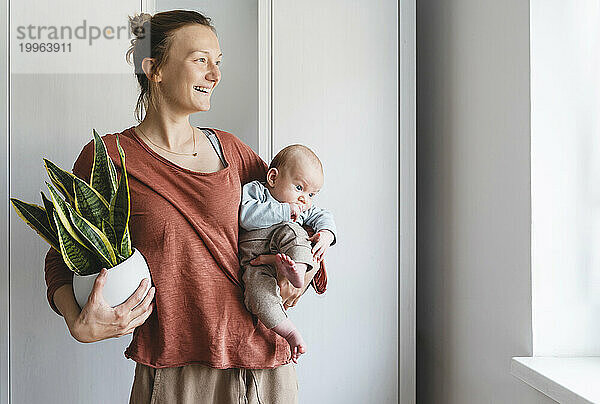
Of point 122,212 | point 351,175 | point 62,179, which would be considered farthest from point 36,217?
point 351,175

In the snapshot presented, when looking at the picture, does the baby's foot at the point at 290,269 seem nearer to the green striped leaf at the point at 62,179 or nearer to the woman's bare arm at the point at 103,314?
the woman's bare arm at the point at 103,314

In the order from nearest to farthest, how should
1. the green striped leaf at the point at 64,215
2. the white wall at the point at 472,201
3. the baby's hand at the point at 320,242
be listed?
1. the green striped leaf at the point at 64,215
2. the baby's hand at the point at 320,242
3. the white wall at the point at 472,201

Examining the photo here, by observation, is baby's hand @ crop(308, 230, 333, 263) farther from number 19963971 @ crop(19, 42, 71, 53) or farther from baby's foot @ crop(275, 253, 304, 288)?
number 19963971 @ crop(19, 42, 71, 53)

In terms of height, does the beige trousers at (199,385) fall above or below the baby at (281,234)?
below

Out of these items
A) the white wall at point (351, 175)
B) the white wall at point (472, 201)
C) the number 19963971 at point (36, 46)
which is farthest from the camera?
the white wall at point (351, 175)

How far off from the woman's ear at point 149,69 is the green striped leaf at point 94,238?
40 centimetres

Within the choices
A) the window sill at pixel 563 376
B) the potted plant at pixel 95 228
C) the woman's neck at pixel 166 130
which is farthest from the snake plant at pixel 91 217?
the window sill at pixel 563 376

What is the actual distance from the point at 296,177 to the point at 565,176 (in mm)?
672

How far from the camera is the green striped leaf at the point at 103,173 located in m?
1.45

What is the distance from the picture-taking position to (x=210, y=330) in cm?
149

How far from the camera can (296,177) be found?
1.55 meters

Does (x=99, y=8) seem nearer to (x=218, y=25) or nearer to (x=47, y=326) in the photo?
(x=218, y=25)

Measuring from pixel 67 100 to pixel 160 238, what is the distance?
85 centimetres

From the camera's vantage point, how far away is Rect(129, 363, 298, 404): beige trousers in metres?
1.52
